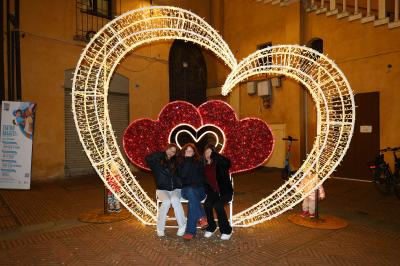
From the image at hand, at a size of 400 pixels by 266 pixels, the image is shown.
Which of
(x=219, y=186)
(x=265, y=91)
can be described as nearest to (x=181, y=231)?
(x=219, y=186)

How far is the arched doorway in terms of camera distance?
49.8ft

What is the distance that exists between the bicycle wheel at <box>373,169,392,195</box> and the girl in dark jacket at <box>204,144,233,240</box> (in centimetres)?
517

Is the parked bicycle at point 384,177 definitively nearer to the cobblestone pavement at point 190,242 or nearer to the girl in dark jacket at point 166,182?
the cobblestone pavement at point 190,242

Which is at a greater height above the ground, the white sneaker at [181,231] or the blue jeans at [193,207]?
the blue jeans at [193,207]

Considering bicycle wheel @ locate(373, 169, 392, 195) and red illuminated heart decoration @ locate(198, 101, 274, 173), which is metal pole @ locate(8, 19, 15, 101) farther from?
bicycle wheel @ locate(373, 169, 392, 195)

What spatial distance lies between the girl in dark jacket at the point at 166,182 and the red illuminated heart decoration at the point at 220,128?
0.38 metres

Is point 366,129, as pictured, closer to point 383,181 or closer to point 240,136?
point 383,181

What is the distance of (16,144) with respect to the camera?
934 cm

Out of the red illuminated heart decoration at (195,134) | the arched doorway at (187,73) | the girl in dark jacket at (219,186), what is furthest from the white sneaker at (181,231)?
the arched doorway at (187,73)

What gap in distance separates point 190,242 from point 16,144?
625cm

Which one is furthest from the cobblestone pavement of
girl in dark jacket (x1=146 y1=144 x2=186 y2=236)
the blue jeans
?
girl in dark jacket (x1=146 y1=144 x2=186 y2=236)

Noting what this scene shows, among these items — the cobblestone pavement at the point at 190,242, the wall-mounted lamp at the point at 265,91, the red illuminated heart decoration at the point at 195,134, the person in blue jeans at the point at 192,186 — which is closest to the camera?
the cobblestone pavement at the point at 190,242

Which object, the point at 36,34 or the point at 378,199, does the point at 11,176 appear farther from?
the point at 378,199

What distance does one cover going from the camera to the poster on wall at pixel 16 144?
366 inches
